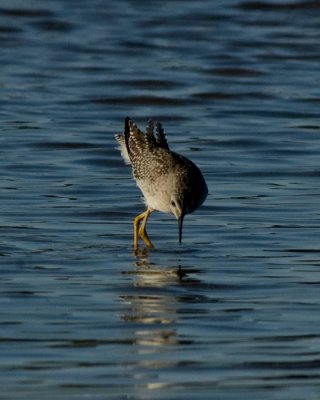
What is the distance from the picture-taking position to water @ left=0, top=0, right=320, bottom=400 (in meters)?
7.23

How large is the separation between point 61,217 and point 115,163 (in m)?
2.79

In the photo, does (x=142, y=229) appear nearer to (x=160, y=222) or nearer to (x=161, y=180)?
(x=161, y=180)

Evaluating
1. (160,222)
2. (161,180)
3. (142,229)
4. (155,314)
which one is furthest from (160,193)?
(155,314)

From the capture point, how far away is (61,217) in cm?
1122

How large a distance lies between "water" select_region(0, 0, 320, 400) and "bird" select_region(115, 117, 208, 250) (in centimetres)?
29

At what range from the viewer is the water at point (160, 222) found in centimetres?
723

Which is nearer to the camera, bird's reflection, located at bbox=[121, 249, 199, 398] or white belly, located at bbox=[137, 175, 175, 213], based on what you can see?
bird's reflection, located at bbox=[121, 249, 199, 398]

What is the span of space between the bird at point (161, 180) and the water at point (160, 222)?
0.95 ft

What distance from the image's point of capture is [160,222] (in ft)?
37.8

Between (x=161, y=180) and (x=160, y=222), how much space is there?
1.19 meters

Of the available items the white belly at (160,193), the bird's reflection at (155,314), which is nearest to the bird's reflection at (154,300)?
the bird's reflection at (155,314)

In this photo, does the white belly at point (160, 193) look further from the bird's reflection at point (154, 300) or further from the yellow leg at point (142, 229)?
the bird's reflection at point (154, 300)

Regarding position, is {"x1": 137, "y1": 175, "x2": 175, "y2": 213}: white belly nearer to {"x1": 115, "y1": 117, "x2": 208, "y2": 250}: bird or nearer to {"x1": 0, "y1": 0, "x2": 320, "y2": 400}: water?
{"x1": 115, "y1": 117, "x2": 208, "y2": 250}: bird

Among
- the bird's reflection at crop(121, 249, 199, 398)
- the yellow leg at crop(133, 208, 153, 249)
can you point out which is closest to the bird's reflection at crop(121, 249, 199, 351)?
the bird's reflection at crop(121, 249, 199, 398)
